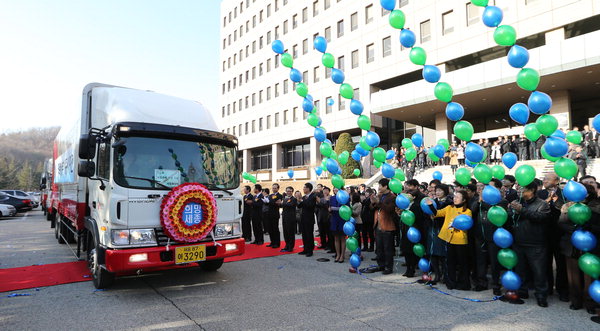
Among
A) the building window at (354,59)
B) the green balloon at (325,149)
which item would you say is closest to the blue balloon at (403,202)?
the green balloon at (325,149)

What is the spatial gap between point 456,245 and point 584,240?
1695 millimetres

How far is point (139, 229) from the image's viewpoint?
487cm

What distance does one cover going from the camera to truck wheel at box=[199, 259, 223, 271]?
264 inches

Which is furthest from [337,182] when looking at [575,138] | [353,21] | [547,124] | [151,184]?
[353,21]

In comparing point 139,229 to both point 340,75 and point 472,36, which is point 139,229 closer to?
point 340,75

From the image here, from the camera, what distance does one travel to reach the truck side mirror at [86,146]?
4969 millimetres

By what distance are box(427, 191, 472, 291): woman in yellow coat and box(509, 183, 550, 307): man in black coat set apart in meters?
0.70

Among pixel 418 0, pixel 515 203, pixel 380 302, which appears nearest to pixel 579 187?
pixel 515 203

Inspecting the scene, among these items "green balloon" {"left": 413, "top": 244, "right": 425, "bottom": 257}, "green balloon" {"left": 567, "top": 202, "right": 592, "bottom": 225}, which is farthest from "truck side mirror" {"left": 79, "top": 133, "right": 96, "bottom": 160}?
"green balloon" {"left": 567, "top": 202, "right": 592, "bottom": 225}

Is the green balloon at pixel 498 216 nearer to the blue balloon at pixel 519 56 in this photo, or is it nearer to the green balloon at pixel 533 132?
the green balloon at pixel 533 132

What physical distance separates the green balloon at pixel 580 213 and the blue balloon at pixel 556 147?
27.0 inches

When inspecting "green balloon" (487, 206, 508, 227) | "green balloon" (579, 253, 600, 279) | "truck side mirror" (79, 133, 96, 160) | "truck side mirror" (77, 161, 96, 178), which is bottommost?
"green balloon" (579, 253, 600, 279)

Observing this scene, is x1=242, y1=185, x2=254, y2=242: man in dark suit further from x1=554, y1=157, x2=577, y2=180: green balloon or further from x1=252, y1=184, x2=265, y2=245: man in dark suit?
x1=554, y1=157, x2=577, y2=180: green balloon

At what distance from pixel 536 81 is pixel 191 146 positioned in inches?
201
